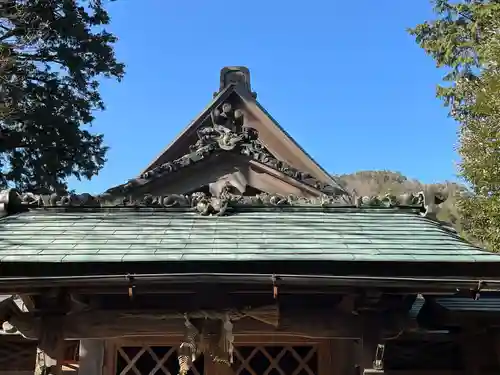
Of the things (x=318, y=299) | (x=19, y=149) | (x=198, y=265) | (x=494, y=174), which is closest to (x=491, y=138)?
(x=494, y=174)

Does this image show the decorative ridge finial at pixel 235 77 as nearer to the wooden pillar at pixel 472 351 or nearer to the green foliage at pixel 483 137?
the wooden pillar at pixel 472 351

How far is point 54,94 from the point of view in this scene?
18656 mm

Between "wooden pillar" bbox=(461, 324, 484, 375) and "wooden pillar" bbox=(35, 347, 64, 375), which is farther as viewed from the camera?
"wooden pillar" bbox=(461, 324, 484, 375)

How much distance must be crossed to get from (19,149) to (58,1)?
510cm

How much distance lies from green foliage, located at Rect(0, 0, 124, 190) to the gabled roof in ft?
34.5

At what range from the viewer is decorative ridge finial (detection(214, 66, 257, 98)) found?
796 cm

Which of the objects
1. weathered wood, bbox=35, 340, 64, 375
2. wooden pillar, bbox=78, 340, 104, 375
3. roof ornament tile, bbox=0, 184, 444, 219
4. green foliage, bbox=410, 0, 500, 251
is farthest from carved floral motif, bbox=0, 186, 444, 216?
green foliage, bbox=410, 0, 500, 251

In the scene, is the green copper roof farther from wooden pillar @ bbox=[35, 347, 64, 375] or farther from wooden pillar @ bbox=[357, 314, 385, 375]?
wooden pillar @ bbox=[35, 347, 64, 375]

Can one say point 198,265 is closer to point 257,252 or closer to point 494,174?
point 257,252

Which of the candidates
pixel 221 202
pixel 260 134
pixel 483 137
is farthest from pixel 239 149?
pixel 483 137

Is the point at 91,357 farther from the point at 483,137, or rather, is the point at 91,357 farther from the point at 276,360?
the point at 483,137

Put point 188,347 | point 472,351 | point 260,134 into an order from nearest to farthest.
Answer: point 188,347
point 472,351
point 260,134

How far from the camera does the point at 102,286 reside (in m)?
4.33

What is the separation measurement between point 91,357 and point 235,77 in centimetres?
447
